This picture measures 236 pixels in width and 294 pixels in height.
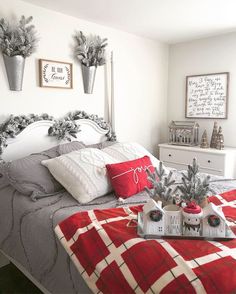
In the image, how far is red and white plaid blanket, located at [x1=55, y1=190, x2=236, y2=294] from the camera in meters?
1.03

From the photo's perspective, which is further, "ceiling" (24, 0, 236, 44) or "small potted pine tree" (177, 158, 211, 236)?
"ceiling" (24, 0, 236, 44)

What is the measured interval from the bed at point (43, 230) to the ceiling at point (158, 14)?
134 centimetres

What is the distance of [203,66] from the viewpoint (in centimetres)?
347

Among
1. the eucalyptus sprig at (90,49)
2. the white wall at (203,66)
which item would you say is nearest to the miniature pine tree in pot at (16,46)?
the eucalyptus sprig at (90,49)

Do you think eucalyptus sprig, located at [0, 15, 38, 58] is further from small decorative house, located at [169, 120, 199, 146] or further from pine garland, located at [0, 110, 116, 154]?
small decorative house, located at [169, 120, 199, 146]

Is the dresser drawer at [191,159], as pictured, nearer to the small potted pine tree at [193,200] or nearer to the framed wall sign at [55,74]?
the framed wall sign at [55,74]

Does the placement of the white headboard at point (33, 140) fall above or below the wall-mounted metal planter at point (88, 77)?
below

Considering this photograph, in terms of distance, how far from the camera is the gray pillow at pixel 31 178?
6.13ft

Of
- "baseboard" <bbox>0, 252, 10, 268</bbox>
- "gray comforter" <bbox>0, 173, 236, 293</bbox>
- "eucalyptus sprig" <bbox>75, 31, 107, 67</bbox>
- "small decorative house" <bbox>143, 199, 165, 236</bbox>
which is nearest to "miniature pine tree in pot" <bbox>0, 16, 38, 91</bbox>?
"eucalyptus sprig" <bbox>75, 31, 107, 67</bbox>

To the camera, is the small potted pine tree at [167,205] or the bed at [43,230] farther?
the bed at [43,230]

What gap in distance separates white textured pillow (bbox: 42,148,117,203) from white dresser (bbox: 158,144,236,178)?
57.6 inches

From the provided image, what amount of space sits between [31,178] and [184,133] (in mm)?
2187

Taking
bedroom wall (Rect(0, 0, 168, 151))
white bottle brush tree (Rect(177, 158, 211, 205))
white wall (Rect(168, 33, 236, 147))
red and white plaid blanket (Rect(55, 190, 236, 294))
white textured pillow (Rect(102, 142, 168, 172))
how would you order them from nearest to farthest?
red and white plaid blanket (Rect(55, 190, 236, 294))
white bottle brush tree (Rect(177, 158, 211, 205))
white textured pillow (Rect(102, 142, 168, 172))
bedroom wall (Rect(0, 0, 168, 151))
white wall (Rect(168, 33, 236, 147))

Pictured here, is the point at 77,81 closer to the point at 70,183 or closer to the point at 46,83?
the point at 46,83
